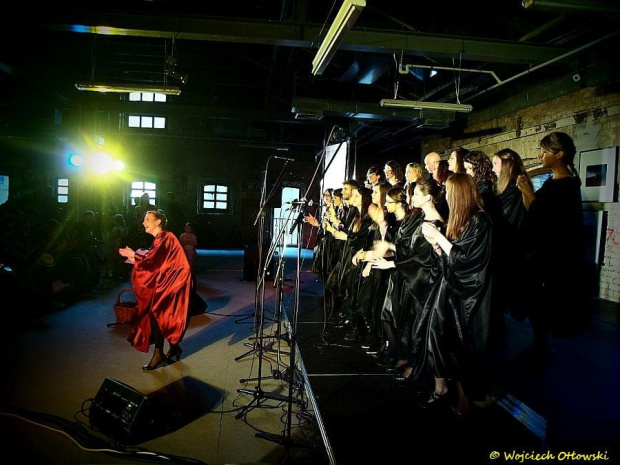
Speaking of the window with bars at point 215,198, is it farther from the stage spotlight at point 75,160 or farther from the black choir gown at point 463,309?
the black choir gown at point 463,309

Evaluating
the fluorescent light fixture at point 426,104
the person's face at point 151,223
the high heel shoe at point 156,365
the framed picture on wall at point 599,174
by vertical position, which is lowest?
the high heel shoe at point 156,365

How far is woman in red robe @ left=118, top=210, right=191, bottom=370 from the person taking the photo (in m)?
4.40

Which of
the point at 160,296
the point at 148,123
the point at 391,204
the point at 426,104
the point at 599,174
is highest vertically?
the point at 148,123

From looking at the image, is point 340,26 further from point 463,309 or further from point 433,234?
point 463,309

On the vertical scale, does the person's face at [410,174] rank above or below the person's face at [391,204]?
above

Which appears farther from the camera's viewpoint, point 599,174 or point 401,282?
point 599,174

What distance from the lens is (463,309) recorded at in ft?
8.98

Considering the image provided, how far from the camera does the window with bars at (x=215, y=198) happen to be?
17844 mm

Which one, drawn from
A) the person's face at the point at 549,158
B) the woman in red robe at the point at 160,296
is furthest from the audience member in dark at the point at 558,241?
the woman in red robe at the point at 160,296

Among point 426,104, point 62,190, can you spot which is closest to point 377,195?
point 426,104

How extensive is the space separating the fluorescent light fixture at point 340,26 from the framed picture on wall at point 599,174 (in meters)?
5.11

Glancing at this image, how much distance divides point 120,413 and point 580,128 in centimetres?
831

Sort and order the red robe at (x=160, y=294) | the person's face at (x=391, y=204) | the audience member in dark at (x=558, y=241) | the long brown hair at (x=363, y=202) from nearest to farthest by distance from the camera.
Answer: the audience member in dark at (x=558, y=241)
the person's face at (x=391, y=204)
the red robe at (x=160, y=294)
the long brown hair at (x=363, y=202)

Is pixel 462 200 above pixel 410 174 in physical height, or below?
below
